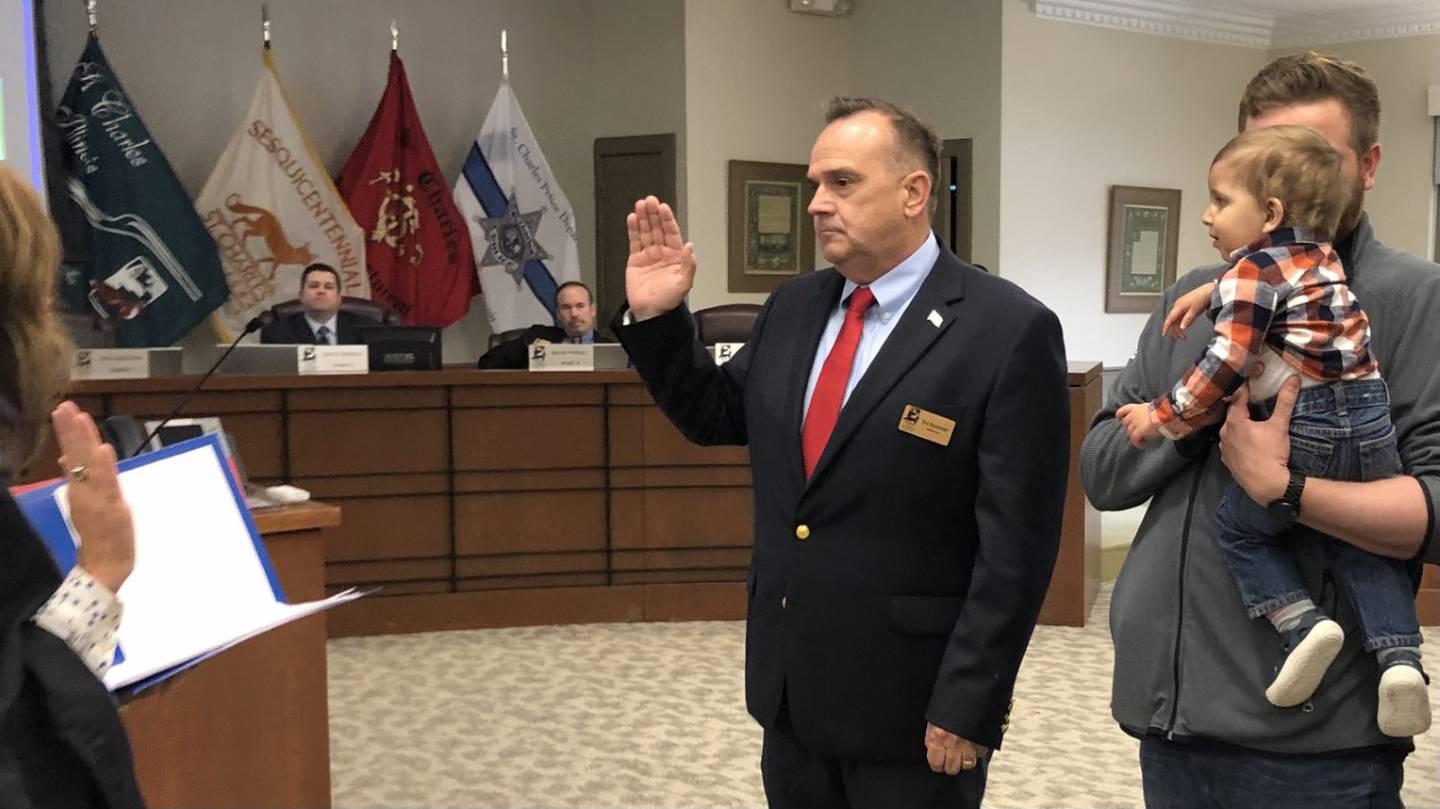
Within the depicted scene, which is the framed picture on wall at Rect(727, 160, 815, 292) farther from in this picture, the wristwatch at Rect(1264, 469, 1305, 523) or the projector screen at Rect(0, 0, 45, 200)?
the wristwatch at Rect(1264, 469, 1305, 523)

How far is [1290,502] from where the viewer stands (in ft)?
4.26

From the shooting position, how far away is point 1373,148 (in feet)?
4.71

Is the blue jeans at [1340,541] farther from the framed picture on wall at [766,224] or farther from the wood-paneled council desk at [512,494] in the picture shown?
the framed picture on wall at [766,224]

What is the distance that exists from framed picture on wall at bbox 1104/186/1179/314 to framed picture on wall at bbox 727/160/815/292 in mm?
2153

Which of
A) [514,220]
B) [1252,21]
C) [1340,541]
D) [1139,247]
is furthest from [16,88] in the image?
[1252,21]

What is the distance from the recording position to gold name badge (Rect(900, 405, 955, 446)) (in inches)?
62.5

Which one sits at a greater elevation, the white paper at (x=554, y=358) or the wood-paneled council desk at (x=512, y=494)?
the white paper at (x=554, y=358)

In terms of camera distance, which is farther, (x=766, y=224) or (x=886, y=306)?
(x=766, y=224)

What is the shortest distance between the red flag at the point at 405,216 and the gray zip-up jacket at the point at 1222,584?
20.1 ft

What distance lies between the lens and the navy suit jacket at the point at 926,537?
1.56 m

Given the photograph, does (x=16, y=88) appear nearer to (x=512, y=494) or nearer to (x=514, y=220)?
(x=512, y=494)

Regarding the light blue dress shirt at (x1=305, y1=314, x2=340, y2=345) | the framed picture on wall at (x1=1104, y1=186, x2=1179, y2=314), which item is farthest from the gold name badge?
the framed picture on wall at (x1=1104, y1=186, x2=1179, y2=314)

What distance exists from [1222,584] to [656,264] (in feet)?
2.70

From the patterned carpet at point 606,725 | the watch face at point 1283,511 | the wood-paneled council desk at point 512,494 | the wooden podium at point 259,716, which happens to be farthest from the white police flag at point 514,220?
the watch face at point 1283,511
